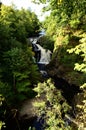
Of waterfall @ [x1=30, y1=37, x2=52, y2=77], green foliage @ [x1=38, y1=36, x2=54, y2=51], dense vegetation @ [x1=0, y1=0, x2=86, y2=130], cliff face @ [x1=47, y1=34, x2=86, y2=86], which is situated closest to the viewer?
dense vegetation @ [x1=0, y1=0, x2=86, y2=130]

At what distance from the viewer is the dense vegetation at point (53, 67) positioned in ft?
44.1

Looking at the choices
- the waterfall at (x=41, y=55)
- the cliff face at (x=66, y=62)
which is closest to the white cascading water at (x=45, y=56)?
the waterfall at (x=41, y=55)

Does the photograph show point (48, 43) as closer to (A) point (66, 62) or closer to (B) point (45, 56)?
(B) point (45, 56)

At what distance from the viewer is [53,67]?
4316 cm

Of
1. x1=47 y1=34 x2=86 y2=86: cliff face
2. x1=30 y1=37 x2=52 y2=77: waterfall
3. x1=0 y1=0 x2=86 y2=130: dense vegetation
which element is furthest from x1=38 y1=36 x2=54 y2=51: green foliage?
x1=47 y1=34 x2=86 y2=86: cliff face

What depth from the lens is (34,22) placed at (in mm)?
84062

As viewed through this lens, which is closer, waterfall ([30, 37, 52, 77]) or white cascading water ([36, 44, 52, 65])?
waterfall ([30, 37, 52, 77])

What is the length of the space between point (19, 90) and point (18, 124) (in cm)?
531

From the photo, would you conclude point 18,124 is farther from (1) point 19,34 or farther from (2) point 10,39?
(1) point 19,34

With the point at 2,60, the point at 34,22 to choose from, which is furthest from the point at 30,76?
the point at 34,22

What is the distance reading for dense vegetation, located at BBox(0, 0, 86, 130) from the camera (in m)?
13.4

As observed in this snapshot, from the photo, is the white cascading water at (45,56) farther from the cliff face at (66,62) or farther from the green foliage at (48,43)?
the cliff face at (66,62)

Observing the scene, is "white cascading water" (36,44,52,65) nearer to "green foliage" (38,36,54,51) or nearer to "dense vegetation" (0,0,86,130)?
"green foliage" (38,36,54,51)

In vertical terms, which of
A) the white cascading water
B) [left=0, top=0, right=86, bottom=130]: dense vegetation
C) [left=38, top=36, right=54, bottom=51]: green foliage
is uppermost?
[left=38, top=36, right=54, bottom=51]: green foliage
